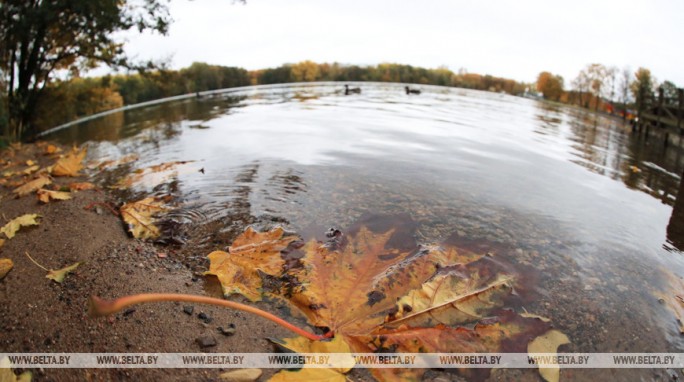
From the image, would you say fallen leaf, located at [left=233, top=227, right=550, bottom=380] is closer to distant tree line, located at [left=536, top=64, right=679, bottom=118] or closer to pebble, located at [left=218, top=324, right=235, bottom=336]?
pebble, located at [left=218, top=324, right=235, bottom=336]

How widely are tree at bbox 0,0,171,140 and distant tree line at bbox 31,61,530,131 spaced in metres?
1.45

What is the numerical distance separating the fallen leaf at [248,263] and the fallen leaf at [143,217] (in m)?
0.90

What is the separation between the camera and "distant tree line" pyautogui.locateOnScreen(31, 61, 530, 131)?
563 inches

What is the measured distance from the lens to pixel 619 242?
3.49 m

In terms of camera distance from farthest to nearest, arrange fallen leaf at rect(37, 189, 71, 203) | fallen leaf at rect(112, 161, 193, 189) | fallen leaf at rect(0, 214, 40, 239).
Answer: fallen leaf at rect(112, 161, 193, 189) < fallen leaf at rect(37, 189, 71, 203) < fallen leaf at rect(0, 214, 40, 239)

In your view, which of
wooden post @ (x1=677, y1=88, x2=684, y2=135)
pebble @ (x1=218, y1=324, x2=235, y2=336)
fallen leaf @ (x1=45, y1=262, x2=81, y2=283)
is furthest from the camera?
wooden post @ (x1=677, y1=88, x2=684, y2=135)

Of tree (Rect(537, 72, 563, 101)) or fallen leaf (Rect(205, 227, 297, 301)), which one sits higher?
tree (Rect(537, 72, 563, 101))

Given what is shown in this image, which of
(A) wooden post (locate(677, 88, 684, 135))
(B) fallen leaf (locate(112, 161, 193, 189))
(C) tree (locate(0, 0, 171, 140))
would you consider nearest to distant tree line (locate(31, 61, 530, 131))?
(C) tree (locate(0, 0, 171, 140))

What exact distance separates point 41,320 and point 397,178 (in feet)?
14.0

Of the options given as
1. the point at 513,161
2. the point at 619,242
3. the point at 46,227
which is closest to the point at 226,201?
the point at 46,227

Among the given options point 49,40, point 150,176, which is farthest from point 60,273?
point 49,40

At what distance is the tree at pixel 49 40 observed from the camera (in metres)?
9.07

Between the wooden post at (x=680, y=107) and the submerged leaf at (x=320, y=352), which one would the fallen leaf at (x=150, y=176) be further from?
the wooden post at (x=680, y=107)

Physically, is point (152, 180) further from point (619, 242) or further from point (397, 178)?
point (619, 242)
